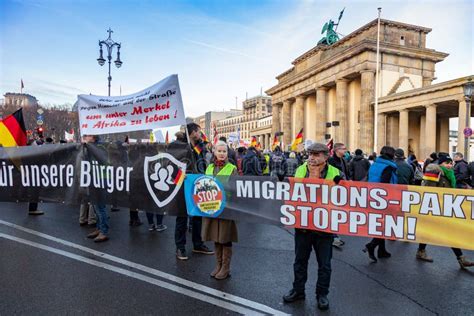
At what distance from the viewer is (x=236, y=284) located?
4.35m

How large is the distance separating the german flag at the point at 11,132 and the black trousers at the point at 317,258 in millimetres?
6313

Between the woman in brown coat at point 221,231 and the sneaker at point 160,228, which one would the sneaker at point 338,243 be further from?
the sneaker at point 160,228

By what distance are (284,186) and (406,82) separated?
38702 mm

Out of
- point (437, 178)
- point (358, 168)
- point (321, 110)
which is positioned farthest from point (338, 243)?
point (321, 110)

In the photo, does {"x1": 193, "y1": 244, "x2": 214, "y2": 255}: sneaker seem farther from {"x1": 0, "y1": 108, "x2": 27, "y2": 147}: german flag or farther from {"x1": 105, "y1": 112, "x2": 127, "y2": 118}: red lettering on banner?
{"x1": 0, "y1": 108, "x2": 27, "y2": 147}: german flag

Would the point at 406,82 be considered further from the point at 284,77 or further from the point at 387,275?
the point at 387,275

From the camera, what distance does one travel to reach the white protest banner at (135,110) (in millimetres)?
5121

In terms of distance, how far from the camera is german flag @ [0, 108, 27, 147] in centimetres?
694

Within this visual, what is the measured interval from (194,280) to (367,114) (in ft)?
116

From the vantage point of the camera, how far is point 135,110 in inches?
215

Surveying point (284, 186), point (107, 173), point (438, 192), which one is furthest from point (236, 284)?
point (107, 173)

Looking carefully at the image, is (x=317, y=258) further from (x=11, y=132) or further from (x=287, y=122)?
(x=287, y=122)

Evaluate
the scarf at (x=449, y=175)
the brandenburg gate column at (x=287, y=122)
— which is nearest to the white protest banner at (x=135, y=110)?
the scarf at (x=449, y=175)

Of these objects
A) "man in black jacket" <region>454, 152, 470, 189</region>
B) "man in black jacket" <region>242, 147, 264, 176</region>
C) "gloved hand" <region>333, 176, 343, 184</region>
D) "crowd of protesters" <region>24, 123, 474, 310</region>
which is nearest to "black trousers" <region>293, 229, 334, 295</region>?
"crowd of protesters" <region>24, 123, 474, 310</region>
